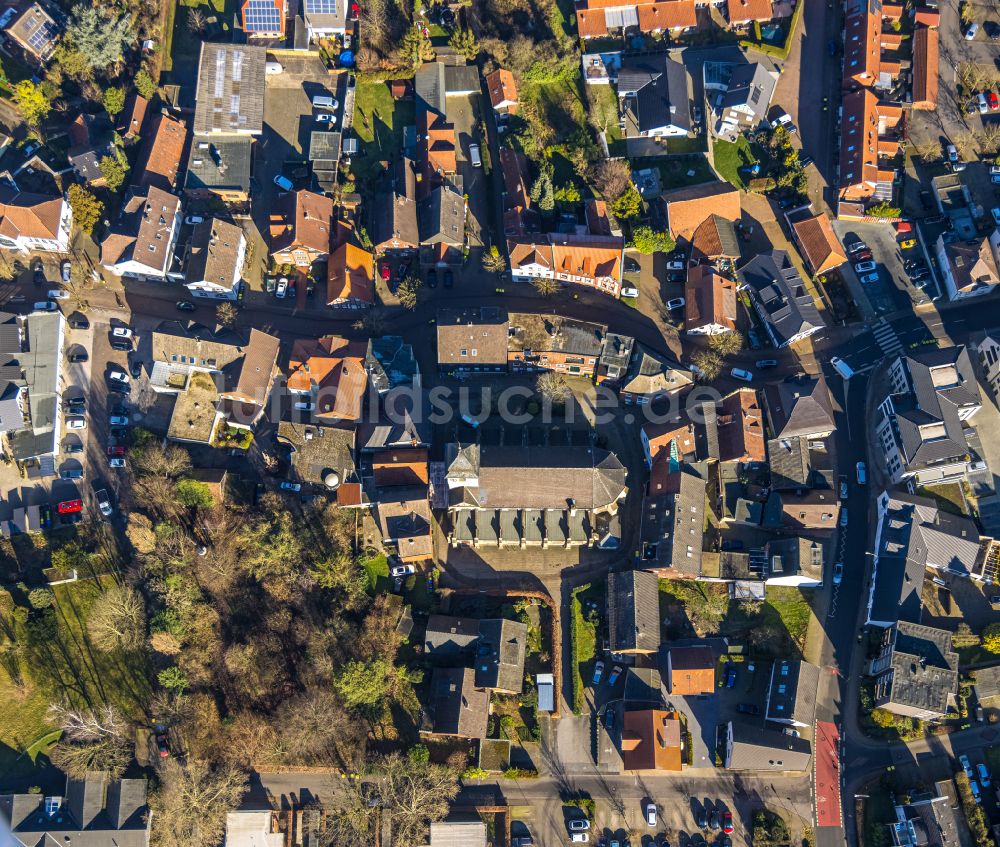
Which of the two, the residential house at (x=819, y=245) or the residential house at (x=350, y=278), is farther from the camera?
the residential house at (x=819, y=245)

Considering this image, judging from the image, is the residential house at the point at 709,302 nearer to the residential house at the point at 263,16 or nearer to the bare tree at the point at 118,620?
the residential house at the point at 263,16

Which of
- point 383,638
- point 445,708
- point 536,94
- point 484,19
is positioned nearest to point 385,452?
point 383,638

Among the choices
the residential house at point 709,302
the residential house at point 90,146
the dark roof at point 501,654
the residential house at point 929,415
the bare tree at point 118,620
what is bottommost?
the dark roof at point 501,654

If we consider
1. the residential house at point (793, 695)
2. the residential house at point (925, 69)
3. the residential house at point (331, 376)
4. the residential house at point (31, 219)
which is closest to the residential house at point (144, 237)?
the residential house at point (31, 219)

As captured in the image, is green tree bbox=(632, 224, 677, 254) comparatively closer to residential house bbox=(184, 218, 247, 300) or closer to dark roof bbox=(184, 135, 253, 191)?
residential house bbox=(184, 218, 247, 300)

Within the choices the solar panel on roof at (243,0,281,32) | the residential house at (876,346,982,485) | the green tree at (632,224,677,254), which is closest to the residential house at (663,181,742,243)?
the green tree at (632,224,677,254)

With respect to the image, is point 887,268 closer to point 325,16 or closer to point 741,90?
point 741,90

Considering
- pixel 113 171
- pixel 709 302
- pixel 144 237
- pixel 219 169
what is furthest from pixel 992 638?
pixel 113 171
